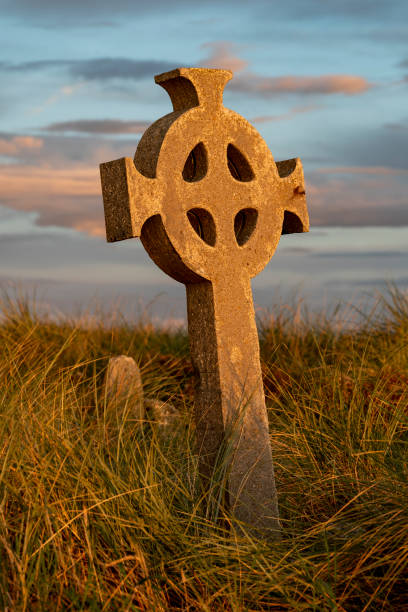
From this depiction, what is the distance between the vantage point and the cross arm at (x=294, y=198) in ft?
14.7

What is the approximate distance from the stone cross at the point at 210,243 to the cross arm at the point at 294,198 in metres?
0.32

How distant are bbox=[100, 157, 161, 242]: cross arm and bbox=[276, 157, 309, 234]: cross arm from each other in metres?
1.03

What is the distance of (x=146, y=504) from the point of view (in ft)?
10.8

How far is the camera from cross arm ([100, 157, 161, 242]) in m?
3.63

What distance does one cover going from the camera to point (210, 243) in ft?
13.1

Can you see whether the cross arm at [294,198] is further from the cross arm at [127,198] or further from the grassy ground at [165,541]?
the grassy ground at [165,541]

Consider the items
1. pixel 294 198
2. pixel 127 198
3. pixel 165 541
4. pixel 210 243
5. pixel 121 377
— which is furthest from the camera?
pixel 121 377

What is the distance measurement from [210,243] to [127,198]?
57 centimetres

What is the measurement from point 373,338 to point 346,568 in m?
5.56

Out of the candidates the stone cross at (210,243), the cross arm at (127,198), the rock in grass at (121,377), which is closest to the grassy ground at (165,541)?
the stone cross at (210,243)

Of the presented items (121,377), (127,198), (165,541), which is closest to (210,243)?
(127,198)

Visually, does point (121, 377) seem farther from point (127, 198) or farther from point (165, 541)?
point (165, 541)

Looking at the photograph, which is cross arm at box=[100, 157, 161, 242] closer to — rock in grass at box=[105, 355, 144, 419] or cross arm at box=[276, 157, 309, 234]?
cross arm at box=[276, 157, 309, 234]

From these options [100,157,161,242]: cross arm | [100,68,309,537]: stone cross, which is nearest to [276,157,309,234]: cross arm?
[100,68,309,537]: stone cross
